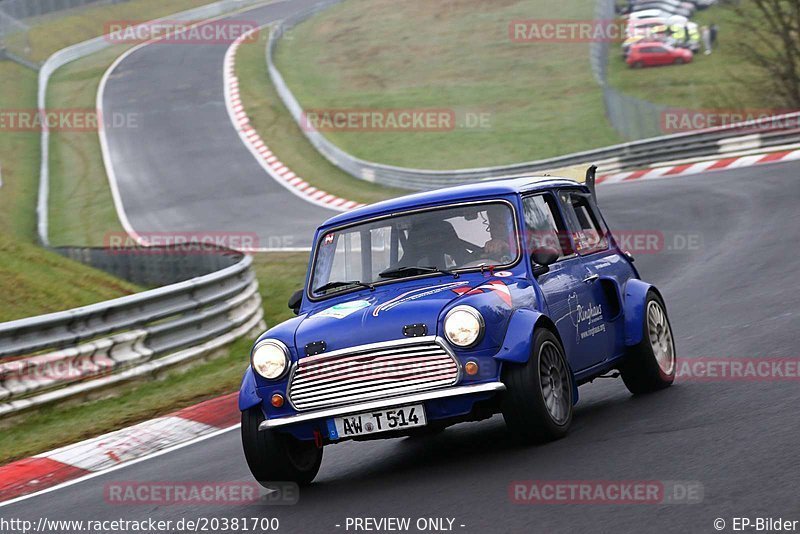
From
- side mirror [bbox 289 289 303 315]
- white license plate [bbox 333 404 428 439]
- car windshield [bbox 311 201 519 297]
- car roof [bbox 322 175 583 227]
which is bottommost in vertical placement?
white license plate [bbox 333 404 428 439]

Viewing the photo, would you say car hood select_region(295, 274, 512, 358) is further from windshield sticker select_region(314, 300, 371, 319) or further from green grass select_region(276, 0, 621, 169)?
green grass select_region(276, 0, 621, 169)

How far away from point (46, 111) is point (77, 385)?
36.4 meters

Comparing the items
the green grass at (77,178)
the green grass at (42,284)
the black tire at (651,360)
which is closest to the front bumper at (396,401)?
the black tire at (651,360)

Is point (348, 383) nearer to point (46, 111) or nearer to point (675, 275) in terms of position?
point (675, 275)

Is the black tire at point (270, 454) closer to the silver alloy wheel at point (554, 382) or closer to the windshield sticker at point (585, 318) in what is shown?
the silver alloy wheel at point (554, 382)

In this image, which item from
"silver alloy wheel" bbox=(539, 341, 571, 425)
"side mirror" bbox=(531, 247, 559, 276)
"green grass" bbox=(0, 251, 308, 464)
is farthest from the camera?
"green grass" bbox=(0, 251, 308, 464)

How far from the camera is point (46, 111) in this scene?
45.9 metres

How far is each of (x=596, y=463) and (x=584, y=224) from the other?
9.01ft

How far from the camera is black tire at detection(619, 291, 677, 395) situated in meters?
8.73

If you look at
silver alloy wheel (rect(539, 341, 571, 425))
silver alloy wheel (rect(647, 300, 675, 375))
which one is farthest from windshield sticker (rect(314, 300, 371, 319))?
silver alloy wheel (rect(647, 300, 675, 375))

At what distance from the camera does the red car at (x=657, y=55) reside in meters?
42.0

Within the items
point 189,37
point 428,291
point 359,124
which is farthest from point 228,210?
point 189,37

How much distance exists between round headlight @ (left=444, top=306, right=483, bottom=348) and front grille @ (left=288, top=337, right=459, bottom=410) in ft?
0.29

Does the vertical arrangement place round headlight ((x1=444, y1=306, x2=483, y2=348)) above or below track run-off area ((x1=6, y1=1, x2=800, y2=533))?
above
